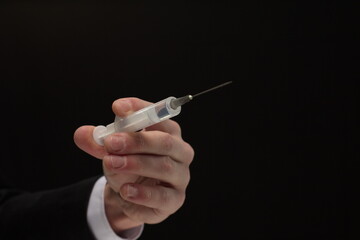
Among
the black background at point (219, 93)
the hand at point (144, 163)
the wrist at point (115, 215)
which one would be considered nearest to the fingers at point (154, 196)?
the hand at point (144, 163)

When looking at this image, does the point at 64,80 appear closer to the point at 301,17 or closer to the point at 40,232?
the point at 40,232

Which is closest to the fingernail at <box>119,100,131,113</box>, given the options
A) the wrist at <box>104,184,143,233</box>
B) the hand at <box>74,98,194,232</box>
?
the hand at <box>74,98,194,232</box>

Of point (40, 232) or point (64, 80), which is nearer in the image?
point (40, 232)

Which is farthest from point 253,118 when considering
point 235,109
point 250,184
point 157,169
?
point 157,169

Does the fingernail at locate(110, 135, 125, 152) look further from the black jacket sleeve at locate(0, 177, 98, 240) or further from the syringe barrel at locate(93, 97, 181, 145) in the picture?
the black jacket sleeve at locate(0, 177, 98, 240)

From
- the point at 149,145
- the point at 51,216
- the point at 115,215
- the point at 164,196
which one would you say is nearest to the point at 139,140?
the point at 149,145

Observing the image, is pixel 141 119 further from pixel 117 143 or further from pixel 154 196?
pixel 154 196
